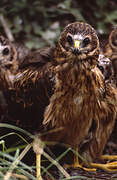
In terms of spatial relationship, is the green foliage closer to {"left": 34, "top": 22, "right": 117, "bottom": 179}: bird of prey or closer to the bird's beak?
{"left": 34, "top": 22, "right": 117, "bottom": 179}: bird of prey

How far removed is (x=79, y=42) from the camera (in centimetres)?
335

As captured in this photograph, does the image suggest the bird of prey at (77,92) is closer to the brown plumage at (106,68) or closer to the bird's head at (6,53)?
the brown plumage at (106,68)

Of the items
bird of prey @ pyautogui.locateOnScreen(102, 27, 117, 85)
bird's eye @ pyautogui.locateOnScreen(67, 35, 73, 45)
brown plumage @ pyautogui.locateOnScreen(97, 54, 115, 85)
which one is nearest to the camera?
bird's eye @ pyautogui.locateOnScreen(67, 35, 73, 45)

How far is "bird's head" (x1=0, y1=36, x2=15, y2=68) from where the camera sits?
15.8 ft

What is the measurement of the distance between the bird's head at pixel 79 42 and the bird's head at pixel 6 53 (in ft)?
4.75

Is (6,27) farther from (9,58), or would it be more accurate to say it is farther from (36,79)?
(36,79)

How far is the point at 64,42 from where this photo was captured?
11.5 feet

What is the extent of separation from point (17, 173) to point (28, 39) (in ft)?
10.00

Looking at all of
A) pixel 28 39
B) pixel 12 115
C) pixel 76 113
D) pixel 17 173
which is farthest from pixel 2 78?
pixel 17 173

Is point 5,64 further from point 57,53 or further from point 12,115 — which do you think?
point 57,53

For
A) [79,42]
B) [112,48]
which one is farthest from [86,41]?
[112,48]

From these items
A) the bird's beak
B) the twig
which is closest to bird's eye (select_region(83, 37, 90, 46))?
the bird's beak

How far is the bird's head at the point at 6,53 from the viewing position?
15.8 ft

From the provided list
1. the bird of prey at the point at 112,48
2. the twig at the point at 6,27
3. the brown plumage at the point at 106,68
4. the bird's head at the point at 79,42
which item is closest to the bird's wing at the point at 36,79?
the bird's head at the point at 79,42
